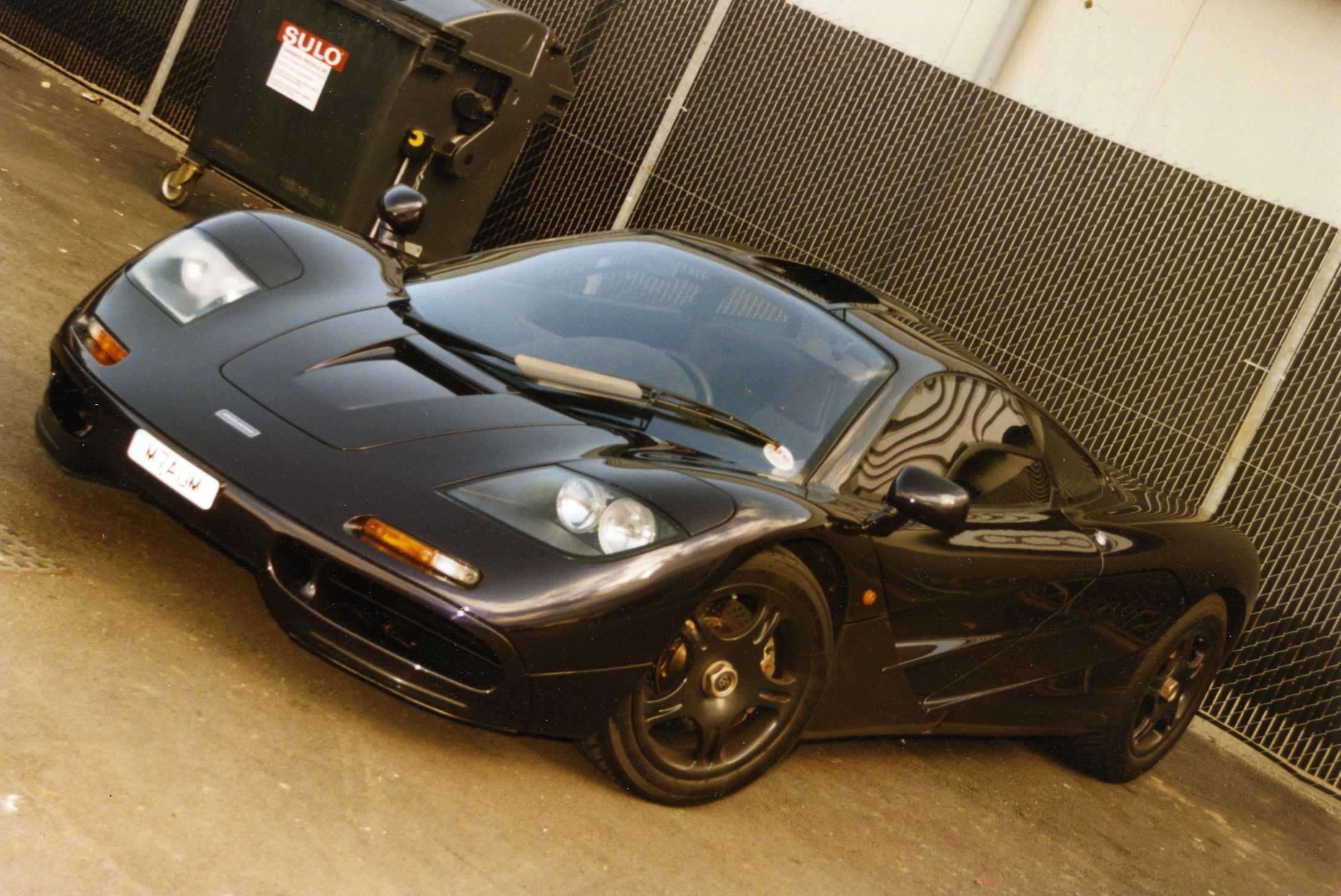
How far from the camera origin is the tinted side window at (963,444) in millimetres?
4375

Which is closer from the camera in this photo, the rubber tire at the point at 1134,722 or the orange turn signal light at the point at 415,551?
the orange turn signal light at the point at 415,551

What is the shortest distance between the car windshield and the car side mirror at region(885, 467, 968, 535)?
287 mm

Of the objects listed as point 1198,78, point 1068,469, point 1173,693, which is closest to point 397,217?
point 1068,469

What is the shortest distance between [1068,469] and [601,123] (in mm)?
5837

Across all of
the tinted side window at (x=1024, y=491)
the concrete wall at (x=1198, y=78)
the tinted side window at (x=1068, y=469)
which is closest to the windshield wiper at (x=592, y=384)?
the tinted side window at (x=1024, y=491)

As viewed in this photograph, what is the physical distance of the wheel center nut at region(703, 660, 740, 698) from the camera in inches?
154

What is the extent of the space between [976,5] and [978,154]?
3.41m

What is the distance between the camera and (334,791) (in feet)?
11.3

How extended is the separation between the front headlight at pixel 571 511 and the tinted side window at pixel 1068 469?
199cm

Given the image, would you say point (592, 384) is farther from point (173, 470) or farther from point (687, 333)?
point (173, 470)

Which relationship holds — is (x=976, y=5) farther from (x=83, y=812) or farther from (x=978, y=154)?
(x=83, y=812)

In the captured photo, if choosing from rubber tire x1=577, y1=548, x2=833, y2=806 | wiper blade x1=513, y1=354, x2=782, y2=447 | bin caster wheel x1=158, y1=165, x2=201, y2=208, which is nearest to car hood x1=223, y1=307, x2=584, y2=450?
wiper blade x1=513, y1=354, x2=782, y2=447

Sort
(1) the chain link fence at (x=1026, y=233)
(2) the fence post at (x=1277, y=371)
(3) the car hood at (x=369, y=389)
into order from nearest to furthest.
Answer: (3) the car hood at (x=369, y=389)
(1) the chain link fence at (x=1026, y=233)
(2) the fence post at (x=1277, y=371)

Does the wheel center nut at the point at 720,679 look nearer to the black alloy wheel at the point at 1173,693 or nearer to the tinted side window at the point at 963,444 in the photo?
the tinted side window at the point at 963,444
